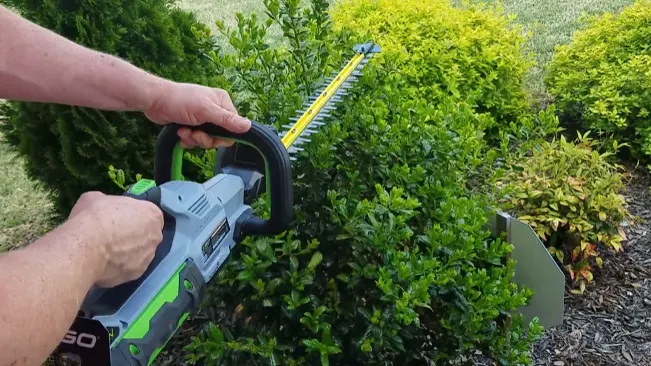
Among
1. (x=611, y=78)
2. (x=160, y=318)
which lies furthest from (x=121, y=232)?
(x=611, y=78)

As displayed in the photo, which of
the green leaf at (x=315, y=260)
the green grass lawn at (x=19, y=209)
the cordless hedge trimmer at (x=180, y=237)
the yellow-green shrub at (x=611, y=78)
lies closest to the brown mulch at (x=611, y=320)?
the yellow-green shrub at (x=611, y=78)

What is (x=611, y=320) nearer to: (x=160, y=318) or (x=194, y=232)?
(x=194, y=232)

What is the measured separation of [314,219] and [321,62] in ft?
2.35

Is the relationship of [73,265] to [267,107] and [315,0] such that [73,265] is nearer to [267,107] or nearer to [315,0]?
[267,107]

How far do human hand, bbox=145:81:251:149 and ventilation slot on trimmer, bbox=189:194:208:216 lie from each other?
0.21 meters

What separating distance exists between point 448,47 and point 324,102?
6.96 feet

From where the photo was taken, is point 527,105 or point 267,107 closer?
point 267,107

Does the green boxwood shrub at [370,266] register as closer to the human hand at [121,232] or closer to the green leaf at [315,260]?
the green leaf at [315,260]

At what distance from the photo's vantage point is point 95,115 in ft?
10.5

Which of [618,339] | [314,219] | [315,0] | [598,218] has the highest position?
[315,0]

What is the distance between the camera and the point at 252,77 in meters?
2.61

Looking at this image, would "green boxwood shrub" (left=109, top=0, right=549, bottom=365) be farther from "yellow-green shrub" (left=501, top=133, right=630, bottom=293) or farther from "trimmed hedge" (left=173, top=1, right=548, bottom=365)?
"yellow-green shrub" (left=501, top=133, right=630, bottom=293)

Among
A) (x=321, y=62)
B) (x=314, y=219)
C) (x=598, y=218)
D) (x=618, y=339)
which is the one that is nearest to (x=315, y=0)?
(x=321, y=62)

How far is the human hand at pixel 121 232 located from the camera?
1.23m
